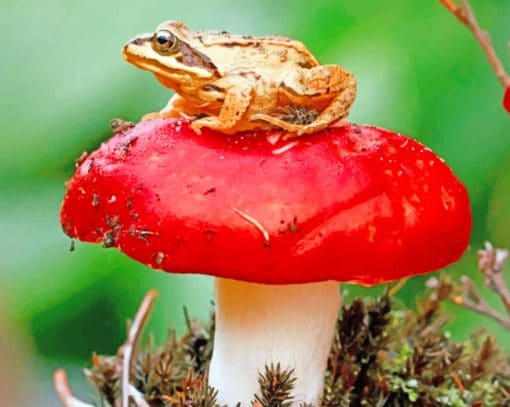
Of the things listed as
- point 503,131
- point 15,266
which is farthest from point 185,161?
point 503,131

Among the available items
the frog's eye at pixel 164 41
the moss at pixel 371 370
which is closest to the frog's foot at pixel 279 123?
the frog's eye at pixel 164 41

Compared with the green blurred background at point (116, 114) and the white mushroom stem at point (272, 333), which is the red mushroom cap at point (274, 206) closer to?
the white mushroom stem at point (272, 333)

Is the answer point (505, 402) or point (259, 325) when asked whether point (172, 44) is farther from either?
point (505, 402)

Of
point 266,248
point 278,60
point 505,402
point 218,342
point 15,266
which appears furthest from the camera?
point 15,266

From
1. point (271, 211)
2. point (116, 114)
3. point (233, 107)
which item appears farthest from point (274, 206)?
point (116, 114)

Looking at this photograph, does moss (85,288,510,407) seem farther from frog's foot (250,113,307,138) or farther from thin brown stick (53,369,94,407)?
frog's foot (250,113,307,138)

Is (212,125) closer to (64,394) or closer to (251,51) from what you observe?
(251,51)
